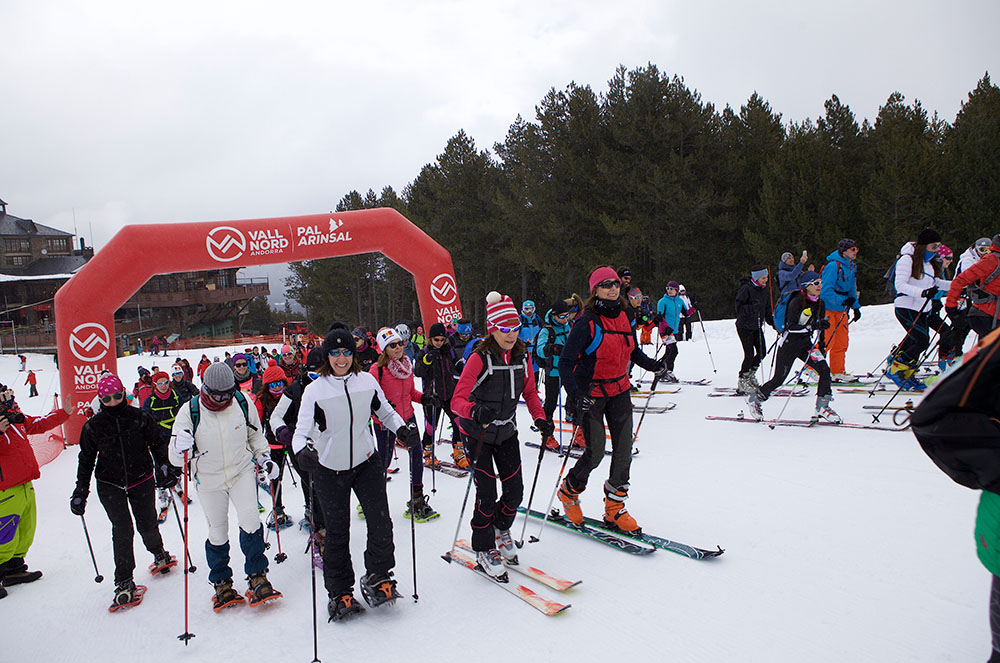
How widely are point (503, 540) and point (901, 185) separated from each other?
2075cm

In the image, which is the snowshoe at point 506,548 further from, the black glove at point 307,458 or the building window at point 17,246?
the building window at point 17,246

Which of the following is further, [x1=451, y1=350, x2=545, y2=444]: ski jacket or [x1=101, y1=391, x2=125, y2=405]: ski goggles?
[x1=101, y1=391, x2=125, y2=405]: ski goggles

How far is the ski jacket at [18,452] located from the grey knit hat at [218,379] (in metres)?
1.89

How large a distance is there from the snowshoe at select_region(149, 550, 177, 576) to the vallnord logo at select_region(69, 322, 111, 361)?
26.0ft

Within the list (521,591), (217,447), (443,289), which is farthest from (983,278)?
(443,289)

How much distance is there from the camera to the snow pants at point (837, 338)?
26.6 ft

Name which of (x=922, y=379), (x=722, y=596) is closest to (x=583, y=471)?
(x=722, y=596)

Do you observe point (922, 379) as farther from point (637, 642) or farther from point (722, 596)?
point (637, 642)

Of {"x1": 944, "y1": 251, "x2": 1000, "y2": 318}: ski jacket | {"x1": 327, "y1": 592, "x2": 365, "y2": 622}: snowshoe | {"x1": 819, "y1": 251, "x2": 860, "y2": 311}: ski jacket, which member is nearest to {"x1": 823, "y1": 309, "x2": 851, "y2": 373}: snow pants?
{"x1": 819, "y1": 251, "x2": 860, "y2": 311}: ski jacket

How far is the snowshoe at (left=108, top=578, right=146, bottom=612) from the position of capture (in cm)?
433

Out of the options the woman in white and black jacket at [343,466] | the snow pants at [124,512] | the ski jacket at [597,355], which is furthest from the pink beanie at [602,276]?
the snow pants at [124,512]

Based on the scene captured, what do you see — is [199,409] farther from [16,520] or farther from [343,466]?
[16,520]

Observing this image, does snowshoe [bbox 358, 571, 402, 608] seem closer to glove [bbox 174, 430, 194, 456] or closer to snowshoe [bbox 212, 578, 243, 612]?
snowshoe [bbox 212, 578, 243, 612]

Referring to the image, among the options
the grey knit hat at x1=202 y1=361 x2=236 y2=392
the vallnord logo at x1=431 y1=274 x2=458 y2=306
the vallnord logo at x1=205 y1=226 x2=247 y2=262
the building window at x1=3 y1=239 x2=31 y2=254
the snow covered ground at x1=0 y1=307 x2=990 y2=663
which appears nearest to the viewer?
the snow covered ground at x1=0 y1=307 x2=990 y2=663
